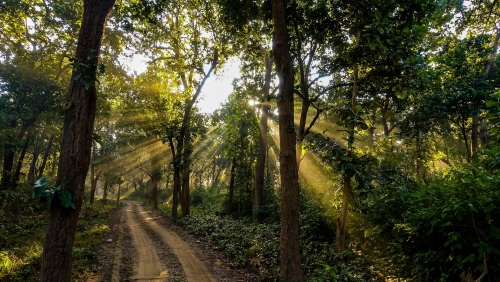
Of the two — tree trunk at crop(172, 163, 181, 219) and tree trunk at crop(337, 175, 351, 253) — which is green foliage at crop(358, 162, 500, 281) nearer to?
tree trunk at crop(337, 175, 351, 253)

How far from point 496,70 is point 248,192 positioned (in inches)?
654

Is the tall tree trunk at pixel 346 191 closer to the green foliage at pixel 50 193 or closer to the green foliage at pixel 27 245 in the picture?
the green foliage at pixel 50 193

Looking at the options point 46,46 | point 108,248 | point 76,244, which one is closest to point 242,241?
point 108,248

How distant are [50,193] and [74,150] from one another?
0.70 m

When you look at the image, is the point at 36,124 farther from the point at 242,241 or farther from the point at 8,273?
the point at 242,241

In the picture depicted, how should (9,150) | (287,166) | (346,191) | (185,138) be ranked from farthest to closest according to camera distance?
(185,138) < (9,150) < (346,191) < (287,166)

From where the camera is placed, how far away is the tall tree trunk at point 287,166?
6.04 metres

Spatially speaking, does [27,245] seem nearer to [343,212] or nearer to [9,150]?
[9,150]

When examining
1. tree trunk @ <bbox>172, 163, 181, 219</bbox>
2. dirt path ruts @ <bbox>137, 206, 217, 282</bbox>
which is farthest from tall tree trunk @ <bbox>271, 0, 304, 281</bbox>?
tree trunk @ <bbox>172, 163, 181, 219</bbox>

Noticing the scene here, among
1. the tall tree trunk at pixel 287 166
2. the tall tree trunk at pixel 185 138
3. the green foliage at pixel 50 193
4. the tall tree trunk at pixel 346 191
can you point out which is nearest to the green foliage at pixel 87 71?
the green foliage at pixel 50 193

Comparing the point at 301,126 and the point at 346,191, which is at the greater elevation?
the point at 301,126

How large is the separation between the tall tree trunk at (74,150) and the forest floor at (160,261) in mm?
3843

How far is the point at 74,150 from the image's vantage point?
13.2ft

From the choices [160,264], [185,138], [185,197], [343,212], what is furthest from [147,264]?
[185,138]
